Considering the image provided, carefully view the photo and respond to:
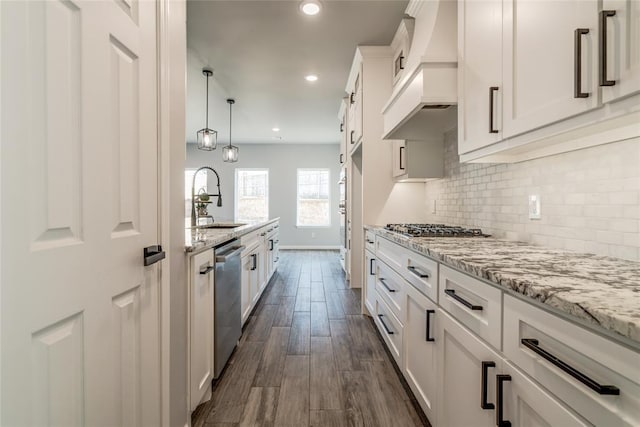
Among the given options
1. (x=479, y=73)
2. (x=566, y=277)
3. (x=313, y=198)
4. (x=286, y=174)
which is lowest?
(x=566, y=277)

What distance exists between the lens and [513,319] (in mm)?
829

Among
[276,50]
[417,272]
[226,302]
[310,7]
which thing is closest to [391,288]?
[417,272]

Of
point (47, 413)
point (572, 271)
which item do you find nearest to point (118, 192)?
point (47, 413)

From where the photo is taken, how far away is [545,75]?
3.40ft

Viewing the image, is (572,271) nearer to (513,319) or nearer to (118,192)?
(513,319)

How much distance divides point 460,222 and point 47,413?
234 cm

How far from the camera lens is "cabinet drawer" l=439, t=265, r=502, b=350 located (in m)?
0.91

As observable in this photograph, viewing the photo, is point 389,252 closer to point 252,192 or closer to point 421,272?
point 421,272

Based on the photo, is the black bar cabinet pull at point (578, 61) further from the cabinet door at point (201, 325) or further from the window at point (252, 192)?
the window at point (252, 192)

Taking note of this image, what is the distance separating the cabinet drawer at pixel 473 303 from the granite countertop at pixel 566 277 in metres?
0.05

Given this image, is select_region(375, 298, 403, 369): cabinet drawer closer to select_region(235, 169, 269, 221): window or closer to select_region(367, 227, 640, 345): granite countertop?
select_region(367, 227, 640, 345): granite countertop

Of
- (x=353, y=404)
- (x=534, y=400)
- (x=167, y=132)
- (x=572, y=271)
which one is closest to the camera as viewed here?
(x=534, y=400)

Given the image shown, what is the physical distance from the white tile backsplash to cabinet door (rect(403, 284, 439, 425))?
0.64 m

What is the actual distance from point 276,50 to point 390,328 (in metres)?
2.88
